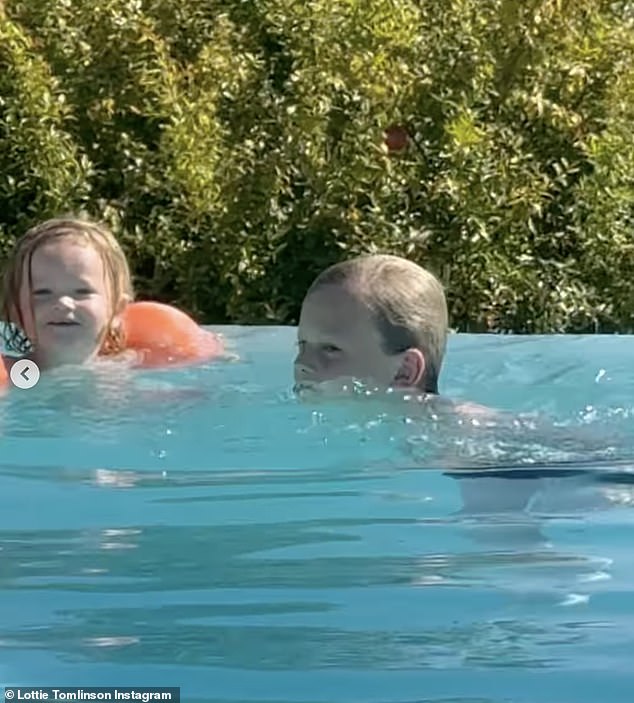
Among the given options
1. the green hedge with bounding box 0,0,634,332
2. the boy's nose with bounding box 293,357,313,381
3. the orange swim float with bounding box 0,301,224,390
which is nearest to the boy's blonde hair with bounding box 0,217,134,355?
the orange swim float with bounding box 0,301,224,390

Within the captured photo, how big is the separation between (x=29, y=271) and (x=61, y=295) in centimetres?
11

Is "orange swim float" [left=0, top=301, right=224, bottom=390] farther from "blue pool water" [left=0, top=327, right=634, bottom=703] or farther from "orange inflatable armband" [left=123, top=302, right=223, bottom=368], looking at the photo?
"blue pool water" [left=0, top=327, right=634, bottom=703]

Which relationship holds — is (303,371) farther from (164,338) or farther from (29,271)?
(164,338)

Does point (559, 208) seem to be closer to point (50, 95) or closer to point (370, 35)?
point (370, 35)

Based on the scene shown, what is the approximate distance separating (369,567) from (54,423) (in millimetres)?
1433

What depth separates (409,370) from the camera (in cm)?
358

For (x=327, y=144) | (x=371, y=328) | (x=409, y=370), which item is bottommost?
(x=409, y=370)

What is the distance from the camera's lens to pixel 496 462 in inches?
118

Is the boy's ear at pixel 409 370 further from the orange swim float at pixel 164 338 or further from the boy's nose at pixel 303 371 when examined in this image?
the orange swim float at pixel 164 338

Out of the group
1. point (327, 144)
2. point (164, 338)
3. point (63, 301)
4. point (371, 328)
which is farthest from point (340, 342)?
point (327, 144)

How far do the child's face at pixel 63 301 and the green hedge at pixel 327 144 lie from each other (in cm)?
237

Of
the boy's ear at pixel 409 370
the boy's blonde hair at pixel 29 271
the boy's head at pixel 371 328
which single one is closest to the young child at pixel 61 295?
the boy's blonde hair at pixel 29 271

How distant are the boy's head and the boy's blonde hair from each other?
0.86 m

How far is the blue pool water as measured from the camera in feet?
6.33
